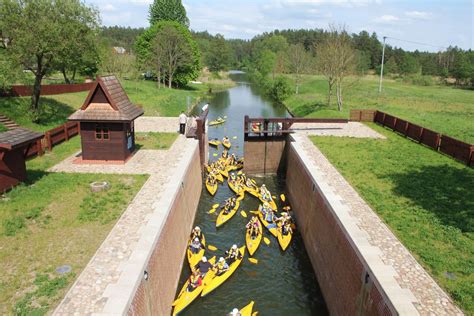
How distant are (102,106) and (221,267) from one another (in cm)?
1163

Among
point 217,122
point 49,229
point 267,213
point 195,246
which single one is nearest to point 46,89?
point 217,122

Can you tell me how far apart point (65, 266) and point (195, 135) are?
Answer: 674 inches

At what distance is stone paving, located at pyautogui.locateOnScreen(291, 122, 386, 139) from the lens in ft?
100

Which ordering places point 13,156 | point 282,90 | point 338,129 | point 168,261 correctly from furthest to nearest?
point 282,90 < point 338,129 < point 13,156 < point 168,261

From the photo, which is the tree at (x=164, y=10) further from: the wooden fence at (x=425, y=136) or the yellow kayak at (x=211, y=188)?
the yellow kayak at (x=211, y=188)

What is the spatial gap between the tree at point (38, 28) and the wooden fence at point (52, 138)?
4.63 m

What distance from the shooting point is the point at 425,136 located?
26.9 metres

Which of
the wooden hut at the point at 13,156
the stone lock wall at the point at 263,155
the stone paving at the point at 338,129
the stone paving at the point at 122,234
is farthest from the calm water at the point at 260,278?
the stone paving at the point at 338,129

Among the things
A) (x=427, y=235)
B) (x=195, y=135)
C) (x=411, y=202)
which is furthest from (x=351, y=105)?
(x=427, y=235)

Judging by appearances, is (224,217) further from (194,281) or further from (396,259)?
(396,259)

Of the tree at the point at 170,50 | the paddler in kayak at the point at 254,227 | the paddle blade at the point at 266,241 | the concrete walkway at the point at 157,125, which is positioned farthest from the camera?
the tree at the point at 170,50

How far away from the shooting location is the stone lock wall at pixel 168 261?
11232mm

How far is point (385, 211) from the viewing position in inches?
627

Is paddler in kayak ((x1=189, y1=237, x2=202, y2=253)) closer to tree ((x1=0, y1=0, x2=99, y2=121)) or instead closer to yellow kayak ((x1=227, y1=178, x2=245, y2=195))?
yellow kayak ((x1=227, y1=178, x2=245, y2=195))
